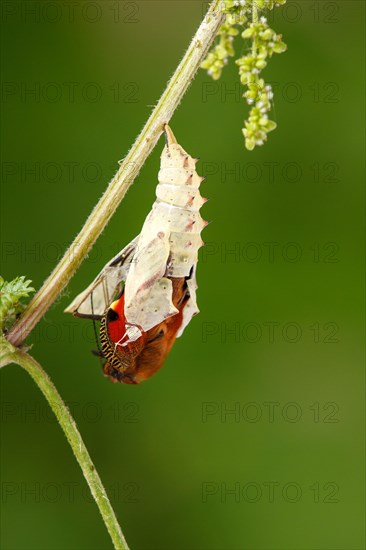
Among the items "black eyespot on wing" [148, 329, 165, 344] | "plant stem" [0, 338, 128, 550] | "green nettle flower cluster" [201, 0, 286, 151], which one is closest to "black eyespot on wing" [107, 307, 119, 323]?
"black eyespot on wing" [148, 329, 165, 344]

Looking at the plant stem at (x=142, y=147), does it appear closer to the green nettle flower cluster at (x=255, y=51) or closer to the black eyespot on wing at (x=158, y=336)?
the green nettle flower cluster at (x=255, y=51)

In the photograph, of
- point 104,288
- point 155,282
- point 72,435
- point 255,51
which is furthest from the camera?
point 104,288

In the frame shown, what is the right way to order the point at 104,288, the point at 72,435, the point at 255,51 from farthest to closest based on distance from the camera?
the point at 104,288, the point at 72,435, the point at 255,51

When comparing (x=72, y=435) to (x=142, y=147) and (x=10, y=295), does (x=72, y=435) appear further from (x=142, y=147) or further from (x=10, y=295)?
(x=142, y=147)

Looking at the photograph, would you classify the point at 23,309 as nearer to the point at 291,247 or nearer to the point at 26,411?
the point at 26,411

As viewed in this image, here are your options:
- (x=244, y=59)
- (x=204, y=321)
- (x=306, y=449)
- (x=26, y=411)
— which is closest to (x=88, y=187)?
(x=204, y=321)

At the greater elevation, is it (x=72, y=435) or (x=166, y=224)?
(x=166, y=224)

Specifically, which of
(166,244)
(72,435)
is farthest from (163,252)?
(72,435)
